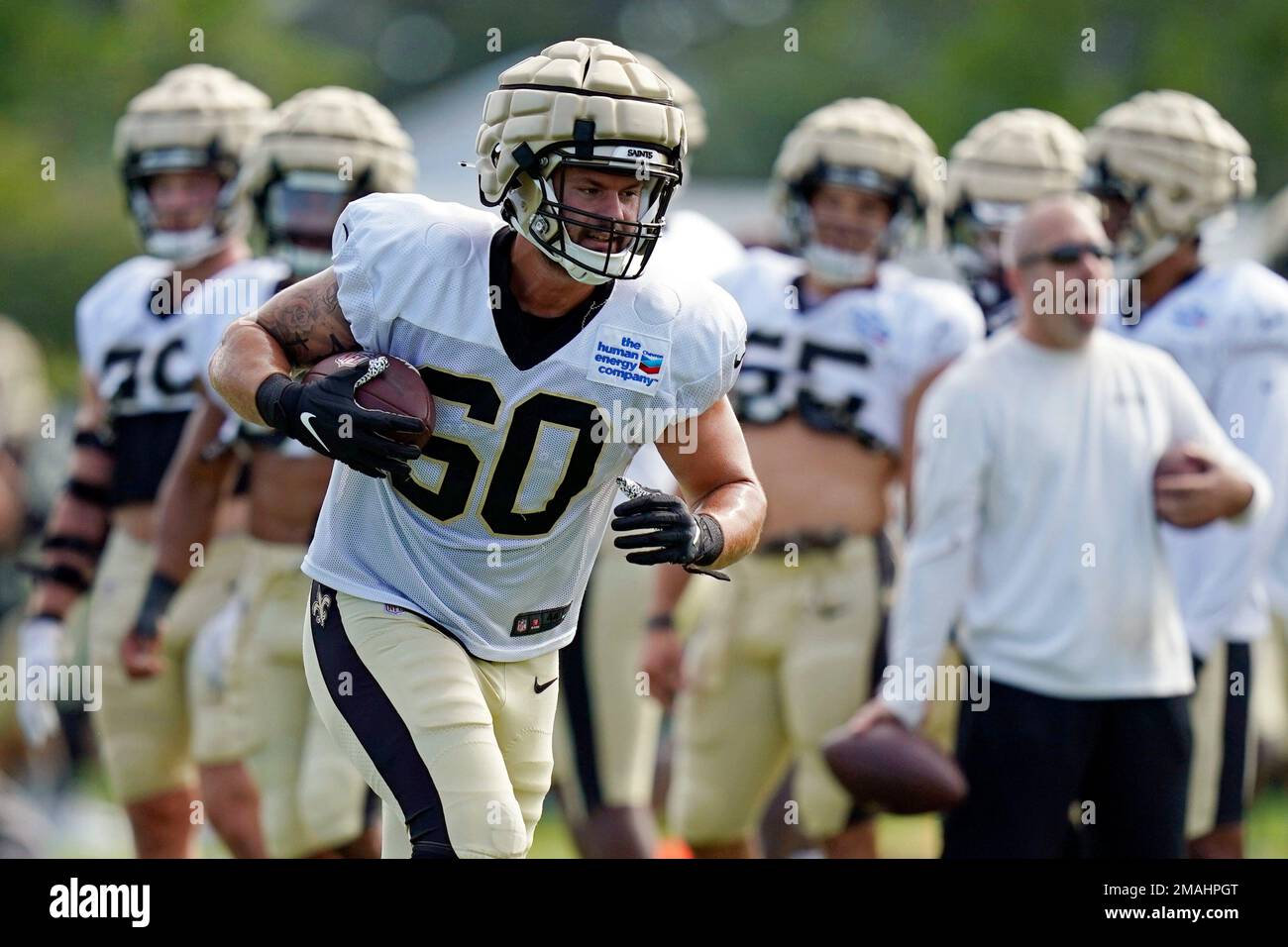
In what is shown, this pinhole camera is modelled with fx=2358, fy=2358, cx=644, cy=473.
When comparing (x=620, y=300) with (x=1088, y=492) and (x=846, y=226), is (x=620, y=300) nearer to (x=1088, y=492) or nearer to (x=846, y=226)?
(x=1088, y=492)

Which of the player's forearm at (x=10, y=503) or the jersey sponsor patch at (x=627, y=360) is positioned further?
the player's forearm at (x=10, y=503)

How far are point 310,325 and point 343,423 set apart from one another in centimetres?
34

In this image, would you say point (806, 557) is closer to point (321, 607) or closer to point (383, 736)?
point (321, 607)

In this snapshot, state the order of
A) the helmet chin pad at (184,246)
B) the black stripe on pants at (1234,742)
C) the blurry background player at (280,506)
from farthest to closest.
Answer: the helmet chin pad at (184,246) → the blurry background player at (280,506) → the black stripe on pants at (1234,742)

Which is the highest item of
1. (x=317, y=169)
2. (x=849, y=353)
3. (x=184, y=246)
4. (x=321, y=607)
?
(x=317, y=169)

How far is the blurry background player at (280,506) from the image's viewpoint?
232 inches

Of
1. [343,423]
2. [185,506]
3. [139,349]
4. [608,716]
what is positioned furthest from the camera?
[608,716]

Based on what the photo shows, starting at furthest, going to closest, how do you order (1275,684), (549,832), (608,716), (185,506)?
1. (1275,684)
2. (549,832)
3. (608,716)
4. (185,506)

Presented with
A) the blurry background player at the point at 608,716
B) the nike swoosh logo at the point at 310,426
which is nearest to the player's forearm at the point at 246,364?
the nike swoosh logo at the point at 310,426

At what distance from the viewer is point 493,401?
155 inches

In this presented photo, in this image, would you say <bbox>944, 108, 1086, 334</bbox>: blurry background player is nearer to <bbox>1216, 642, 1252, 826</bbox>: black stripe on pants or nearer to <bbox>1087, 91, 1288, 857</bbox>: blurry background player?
<bbox>1087, 91, 1288, 857</bbox>: blurry background player

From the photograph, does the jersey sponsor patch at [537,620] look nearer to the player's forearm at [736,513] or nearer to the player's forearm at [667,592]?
the player's forearm at [736,513]

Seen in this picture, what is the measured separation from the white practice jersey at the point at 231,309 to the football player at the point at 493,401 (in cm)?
184

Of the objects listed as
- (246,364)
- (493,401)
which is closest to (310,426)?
(246,364)
